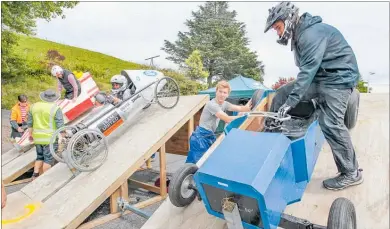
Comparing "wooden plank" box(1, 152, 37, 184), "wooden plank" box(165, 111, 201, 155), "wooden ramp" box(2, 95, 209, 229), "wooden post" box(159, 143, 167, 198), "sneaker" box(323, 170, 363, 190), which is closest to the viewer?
"sneaker" box(323, 170, 363, 190)

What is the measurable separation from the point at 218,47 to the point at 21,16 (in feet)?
56.3

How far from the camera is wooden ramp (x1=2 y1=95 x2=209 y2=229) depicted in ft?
10.4

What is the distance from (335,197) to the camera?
2461 millimetres

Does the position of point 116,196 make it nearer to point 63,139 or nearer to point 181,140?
point 63,139

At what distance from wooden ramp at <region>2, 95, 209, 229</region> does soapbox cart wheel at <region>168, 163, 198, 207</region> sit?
123cm

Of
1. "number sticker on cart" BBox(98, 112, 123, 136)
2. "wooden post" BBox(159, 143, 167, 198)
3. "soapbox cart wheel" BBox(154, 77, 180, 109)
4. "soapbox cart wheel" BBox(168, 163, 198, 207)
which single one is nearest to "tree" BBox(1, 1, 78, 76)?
"soapbox cart wheel" BBox(154, 77, 180, 109)

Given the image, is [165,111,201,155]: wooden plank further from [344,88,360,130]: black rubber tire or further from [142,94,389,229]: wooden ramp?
[344,88,360,130]: black rubber tire

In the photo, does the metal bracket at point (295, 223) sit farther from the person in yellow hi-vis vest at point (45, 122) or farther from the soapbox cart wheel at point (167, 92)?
the person in yellow hi-vis vest at point (45, 122)

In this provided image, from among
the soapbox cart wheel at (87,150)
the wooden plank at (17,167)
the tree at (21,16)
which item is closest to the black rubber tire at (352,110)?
the soapbox cart wheel at (87,150)

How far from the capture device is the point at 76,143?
154 inches

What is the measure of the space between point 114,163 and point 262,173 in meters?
2.69

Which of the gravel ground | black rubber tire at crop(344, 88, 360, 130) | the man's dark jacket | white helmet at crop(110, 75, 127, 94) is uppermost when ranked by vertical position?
the man's dark jacket

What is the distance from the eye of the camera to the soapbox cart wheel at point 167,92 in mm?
5299

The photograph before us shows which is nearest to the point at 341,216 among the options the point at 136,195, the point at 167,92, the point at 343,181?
the point at 343,181
